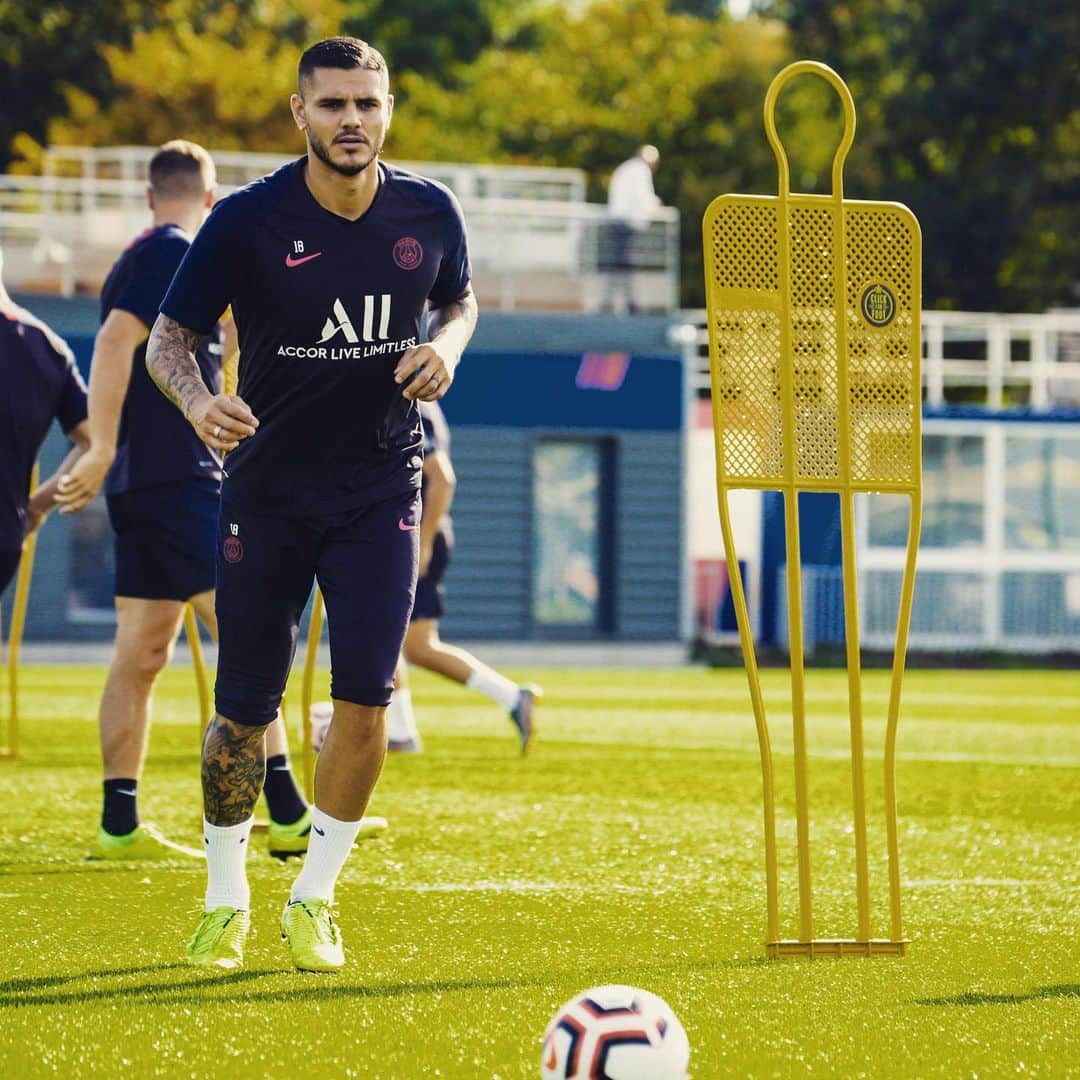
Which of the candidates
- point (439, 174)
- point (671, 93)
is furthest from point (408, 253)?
point (671, 93)

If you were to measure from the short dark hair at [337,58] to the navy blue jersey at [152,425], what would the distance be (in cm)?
190

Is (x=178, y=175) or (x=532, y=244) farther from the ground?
(x=532, y=244)

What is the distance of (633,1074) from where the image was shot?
3619 millimetres

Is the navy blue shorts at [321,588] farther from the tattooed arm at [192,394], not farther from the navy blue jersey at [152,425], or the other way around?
the navy blue jersey at [152,425]

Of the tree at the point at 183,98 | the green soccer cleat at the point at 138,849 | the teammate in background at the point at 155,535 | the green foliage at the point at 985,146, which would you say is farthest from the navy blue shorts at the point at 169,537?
the green foliage at the point at 985,146

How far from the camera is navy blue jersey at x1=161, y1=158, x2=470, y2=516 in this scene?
4.91 meters

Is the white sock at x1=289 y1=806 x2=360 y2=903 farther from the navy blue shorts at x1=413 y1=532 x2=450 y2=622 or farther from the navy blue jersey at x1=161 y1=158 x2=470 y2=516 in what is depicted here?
the navy blue shorts at x1=413 y1=532 x2=450 y2=622

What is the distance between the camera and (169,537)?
6848 mm

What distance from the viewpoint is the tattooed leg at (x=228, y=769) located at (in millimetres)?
5148

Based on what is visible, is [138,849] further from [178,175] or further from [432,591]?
[432,591]

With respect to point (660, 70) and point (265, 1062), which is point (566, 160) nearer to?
point (660, 70)

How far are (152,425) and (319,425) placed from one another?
2.05 m

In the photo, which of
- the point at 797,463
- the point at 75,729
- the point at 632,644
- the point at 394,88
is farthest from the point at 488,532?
the point at 797,463

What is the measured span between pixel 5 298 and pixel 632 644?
69.2ft
